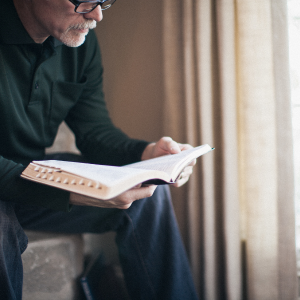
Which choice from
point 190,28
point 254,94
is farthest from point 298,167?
point 190,28

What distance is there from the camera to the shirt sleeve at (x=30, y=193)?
0.57m

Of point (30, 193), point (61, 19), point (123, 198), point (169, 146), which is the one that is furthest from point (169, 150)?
point (61, 19)

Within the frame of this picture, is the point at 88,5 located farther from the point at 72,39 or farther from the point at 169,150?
the point at 169,150

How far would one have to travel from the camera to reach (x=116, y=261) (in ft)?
4.46

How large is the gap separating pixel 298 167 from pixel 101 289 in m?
1.01

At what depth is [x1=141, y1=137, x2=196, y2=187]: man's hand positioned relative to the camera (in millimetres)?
731

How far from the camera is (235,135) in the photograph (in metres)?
0.95

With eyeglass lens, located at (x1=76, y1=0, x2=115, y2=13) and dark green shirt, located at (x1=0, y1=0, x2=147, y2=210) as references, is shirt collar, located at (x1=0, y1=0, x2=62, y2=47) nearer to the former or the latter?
dark green shirt, located at (x1=0, y1=0, x2=147, y2=210)

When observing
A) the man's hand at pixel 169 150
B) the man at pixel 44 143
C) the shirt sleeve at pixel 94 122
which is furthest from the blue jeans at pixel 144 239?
the shirt sleeve at pixel 94 122

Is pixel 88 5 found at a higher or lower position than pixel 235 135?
higher

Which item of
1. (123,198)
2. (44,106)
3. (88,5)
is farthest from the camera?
(44,106)

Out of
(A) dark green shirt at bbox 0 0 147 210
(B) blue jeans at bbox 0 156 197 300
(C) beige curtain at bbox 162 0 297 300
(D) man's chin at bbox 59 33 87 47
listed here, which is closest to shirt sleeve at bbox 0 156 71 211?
(A) dark green shirt at bbox 0 0 147 210

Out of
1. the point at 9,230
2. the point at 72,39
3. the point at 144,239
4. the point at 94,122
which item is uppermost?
the point at 72,39

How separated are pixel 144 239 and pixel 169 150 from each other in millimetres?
279
